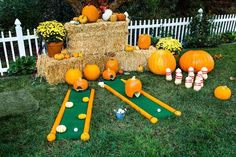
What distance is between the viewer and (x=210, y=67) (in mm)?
6648

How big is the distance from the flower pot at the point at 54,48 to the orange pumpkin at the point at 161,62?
7.17 ft

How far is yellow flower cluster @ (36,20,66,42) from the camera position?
5.93 m

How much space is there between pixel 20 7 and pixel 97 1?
2490 mm

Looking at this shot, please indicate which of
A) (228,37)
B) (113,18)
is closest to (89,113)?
(113,18)

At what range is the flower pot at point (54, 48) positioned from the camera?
602 cm

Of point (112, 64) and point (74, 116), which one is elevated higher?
point (112, 64)

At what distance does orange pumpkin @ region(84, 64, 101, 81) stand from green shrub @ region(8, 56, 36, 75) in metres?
1.40

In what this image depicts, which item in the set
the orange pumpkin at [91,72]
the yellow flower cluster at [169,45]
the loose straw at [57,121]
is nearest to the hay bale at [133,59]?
the yellow flower cluster at [169,45]

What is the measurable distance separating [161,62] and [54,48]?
8.17 ft

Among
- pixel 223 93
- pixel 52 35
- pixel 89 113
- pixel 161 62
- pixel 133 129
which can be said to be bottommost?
pixel 133 129

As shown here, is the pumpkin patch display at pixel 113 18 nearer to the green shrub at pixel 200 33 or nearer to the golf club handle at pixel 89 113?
the golf club handle at pixel 89 113

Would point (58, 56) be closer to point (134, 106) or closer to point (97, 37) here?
point (97, 37)

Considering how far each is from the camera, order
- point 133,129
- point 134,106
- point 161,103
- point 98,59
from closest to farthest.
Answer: point 133,129
point 134,106
point 161,103
point 98,59

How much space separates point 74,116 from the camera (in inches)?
189
